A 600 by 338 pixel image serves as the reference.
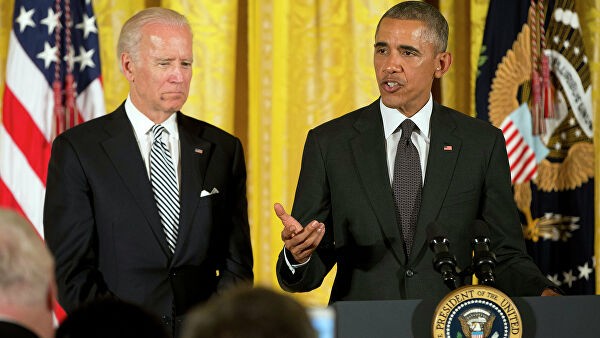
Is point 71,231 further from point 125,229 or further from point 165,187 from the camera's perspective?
point 165,187

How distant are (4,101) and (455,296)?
9.54ft

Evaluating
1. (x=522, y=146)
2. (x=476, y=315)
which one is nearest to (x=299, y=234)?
(x=476, y=315)

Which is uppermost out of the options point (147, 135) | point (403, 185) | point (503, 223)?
point (147, 135)

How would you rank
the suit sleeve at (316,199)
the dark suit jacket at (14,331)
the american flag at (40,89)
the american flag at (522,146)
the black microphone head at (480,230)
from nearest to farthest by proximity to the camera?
the dark suit jacket at (14,331) → the black microphone head at (480,230) → the suit sleeve at (316,199) → the american flag at (40,89) → the american flag at (522,146)

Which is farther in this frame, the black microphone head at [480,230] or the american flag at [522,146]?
the american flag at [522,146]

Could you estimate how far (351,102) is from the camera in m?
5.06

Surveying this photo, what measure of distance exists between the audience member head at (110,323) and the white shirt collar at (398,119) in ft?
5.85

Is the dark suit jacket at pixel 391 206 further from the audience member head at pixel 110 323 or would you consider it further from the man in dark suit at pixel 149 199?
the audience member head at pixel 110 323

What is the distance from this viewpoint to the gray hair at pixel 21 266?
5.10ft

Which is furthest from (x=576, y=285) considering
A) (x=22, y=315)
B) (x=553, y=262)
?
(x=22, y=315)

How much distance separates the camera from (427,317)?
2363 mm

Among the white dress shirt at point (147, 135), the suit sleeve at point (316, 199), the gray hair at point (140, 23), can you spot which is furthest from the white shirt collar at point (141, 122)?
the suit sleeve at point (316, 199)

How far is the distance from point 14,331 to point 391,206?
1661 millimetres

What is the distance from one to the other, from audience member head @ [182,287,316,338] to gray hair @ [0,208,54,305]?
0.34 m
